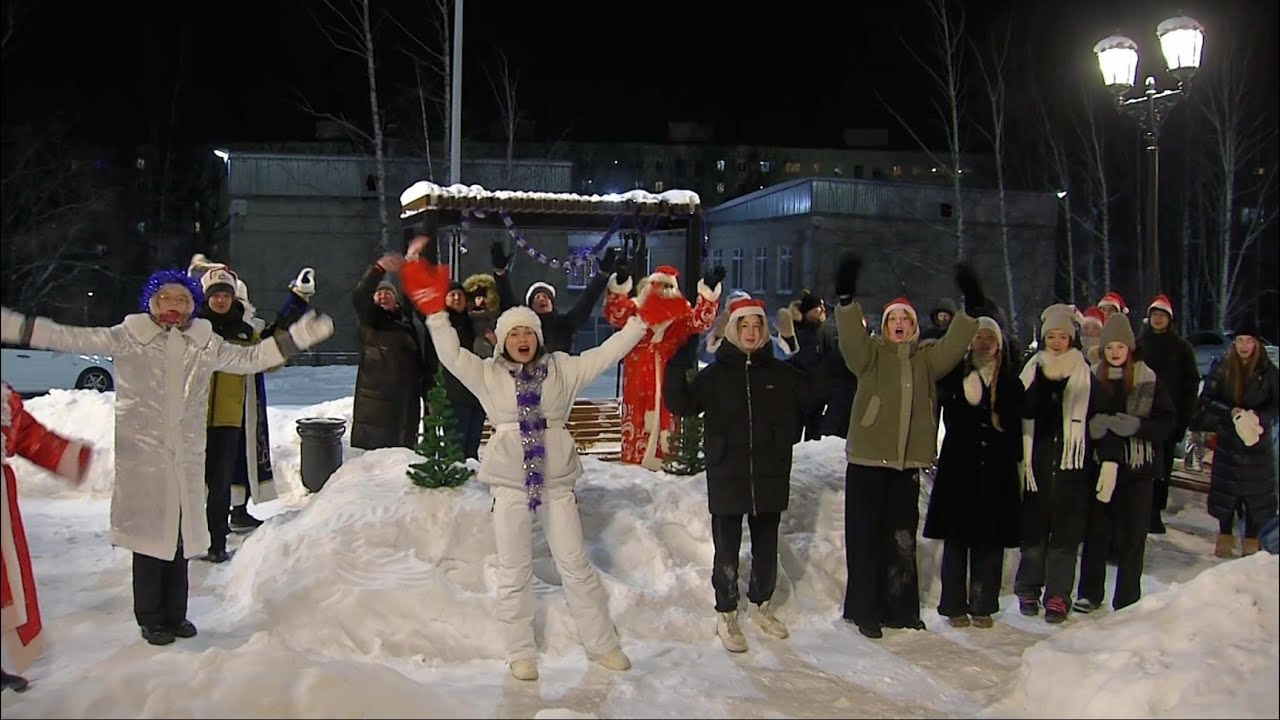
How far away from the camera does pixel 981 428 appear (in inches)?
234

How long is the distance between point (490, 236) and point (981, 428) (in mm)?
20270

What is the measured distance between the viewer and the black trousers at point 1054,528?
20.5 ft

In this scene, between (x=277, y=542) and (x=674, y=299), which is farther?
(x=674, y=299)

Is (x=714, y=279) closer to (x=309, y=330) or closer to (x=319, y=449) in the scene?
(x=319, y=449)

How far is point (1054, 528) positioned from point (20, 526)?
5.84 metres

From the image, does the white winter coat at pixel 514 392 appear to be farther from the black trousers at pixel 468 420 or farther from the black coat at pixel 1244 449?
the black coat at pixel 1244 449

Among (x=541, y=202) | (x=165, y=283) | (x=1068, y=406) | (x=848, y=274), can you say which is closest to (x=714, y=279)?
(x=541, y=202)

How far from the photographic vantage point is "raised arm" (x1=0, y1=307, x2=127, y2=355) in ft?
14.7

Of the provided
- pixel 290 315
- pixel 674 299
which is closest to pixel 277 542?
pixel 290 315

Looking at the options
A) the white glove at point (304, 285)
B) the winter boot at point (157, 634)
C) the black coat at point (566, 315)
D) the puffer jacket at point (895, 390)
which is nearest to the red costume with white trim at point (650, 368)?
the black coat at point (566, 315)

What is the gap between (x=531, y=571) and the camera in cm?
519

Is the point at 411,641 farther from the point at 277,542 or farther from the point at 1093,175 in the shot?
the point at 1093,175

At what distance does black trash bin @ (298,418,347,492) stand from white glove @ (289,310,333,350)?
427cm

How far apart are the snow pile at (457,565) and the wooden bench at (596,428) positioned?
10.2 ft
